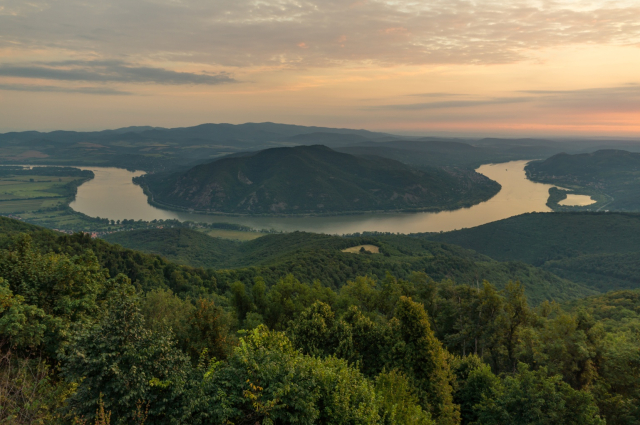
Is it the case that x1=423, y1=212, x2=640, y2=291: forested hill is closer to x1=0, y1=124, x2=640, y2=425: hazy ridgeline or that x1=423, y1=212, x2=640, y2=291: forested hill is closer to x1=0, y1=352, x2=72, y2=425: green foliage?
x1=0, y1=124, x2=640, y2=425: hazy ridgeline

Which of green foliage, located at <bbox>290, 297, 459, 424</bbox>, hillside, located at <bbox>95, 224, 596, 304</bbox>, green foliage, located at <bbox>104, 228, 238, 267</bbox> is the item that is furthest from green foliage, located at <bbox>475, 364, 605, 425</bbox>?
green foliage, located at <bbox>104, 228, 238, 267</bbox>

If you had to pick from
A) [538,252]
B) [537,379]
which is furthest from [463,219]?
[537,379]

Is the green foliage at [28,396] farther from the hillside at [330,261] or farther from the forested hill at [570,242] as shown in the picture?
the forested hill at [570,242]

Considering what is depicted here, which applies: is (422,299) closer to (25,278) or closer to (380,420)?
(380,420)

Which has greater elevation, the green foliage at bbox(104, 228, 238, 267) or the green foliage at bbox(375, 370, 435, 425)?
the green foliage at bbox(375, 370, 435, 425)

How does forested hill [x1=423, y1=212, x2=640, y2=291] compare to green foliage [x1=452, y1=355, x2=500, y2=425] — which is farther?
forested hill [x1=423, y1=212, x2=640, y2=291]

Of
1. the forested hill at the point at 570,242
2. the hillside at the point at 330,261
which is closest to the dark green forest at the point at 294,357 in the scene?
the hillside at the point at 330,261
